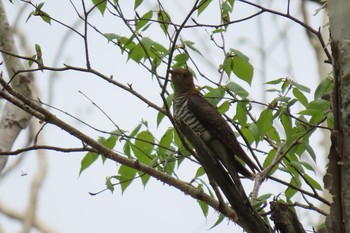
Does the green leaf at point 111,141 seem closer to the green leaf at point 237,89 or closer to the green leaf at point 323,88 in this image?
the green leaf at point 237,89

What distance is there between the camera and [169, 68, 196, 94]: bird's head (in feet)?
14.0

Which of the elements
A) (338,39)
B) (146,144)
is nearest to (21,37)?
(146,144)

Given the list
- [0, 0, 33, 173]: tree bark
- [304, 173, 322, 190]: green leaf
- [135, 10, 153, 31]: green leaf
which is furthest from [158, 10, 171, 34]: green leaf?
[0, 0, 33, 173]: tree bark

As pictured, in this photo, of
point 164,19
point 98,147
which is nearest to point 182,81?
point 164,19

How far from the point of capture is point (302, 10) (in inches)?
443

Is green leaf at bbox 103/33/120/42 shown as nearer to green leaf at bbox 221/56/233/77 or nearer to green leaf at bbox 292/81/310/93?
green leaf at bbox 221/56/233/77

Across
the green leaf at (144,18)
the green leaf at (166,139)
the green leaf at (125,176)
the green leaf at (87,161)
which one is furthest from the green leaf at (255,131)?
the green leaf at (87,161)

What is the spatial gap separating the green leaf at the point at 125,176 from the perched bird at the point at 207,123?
48 cm

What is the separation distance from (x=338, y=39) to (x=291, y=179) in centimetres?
116

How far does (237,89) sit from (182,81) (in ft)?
3.65

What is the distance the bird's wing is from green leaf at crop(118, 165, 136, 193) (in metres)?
0.58

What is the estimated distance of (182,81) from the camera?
4.41 m

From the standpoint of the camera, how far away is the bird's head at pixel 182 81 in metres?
4.25

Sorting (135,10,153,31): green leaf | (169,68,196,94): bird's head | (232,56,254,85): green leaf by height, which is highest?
(169,68,196,94): bird's head
